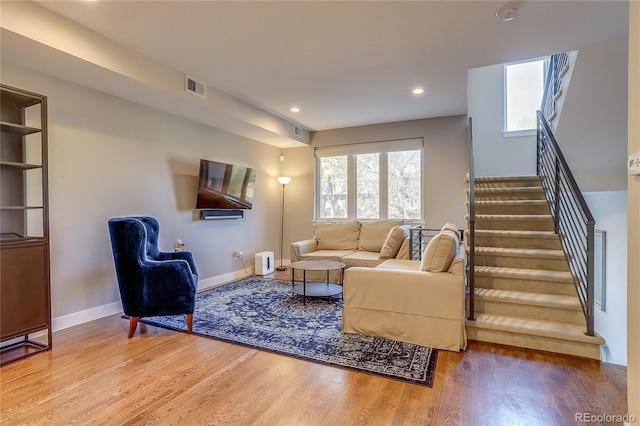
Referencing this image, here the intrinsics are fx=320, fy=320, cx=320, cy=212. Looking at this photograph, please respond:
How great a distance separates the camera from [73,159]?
10.3 feet

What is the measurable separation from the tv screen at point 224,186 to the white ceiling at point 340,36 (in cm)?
119

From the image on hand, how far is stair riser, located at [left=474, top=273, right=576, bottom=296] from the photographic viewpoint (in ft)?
9.83

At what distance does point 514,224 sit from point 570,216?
614 mm

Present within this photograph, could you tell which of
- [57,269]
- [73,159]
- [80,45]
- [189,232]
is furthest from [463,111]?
[57,269]

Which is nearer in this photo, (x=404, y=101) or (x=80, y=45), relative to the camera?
(x=80, y=45)

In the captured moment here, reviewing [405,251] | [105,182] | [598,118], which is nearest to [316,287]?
[405,251]

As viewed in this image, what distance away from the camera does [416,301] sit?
8.58ft

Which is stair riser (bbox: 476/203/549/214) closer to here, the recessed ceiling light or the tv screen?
the recessed ceiling light

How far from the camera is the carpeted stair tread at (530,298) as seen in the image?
2.77 meters

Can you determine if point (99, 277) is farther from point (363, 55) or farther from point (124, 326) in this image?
point (363, 55)

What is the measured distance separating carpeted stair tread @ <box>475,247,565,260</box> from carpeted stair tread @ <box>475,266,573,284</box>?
5.9 inches

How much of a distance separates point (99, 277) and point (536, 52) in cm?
491
